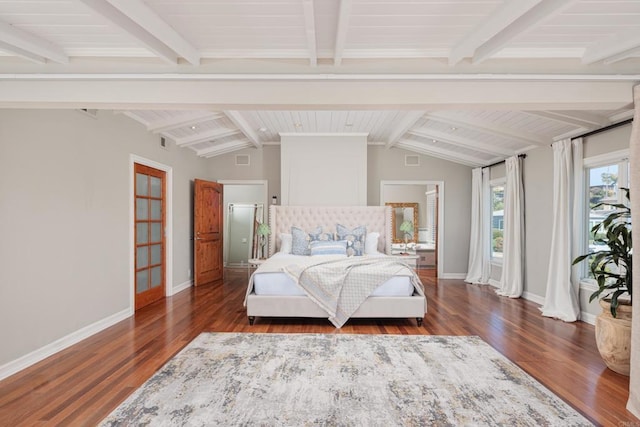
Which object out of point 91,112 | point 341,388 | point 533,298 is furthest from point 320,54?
point 533,298

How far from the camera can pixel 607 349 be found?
9.71ft

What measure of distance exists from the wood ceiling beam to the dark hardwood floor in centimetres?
238

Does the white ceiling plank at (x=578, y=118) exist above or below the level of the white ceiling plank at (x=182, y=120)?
below

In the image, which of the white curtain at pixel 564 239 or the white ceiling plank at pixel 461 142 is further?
the white ceiling plank at pixel 461 142

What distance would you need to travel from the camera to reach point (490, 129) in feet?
16.4

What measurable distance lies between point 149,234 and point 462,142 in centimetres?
523

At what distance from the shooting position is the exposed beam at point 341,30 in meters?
1.86

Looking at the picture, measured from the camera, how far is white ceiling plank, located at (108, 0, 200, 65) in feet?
6.15

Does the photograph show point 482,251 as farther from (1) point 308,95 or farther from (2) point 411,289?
(1) point 308,95

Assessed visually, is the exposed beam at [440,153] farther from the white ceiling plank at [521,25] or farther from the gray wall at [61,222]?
the gray wall at [61,222]

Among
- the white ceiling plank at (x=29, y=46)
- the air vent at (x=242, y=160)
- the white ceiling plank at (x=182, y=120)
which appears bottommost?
the white ceiling plank at (x=29, y=46)

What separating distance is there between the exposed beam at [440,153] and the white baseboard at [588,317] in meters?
3.37

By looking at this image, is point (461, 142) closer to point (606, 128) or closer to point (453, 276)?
point (606, 128)

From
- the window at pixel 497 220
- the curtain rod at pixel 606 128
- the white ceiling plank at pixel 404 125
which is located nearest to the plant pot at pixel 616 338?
the curtain rod at pixel 606 128
